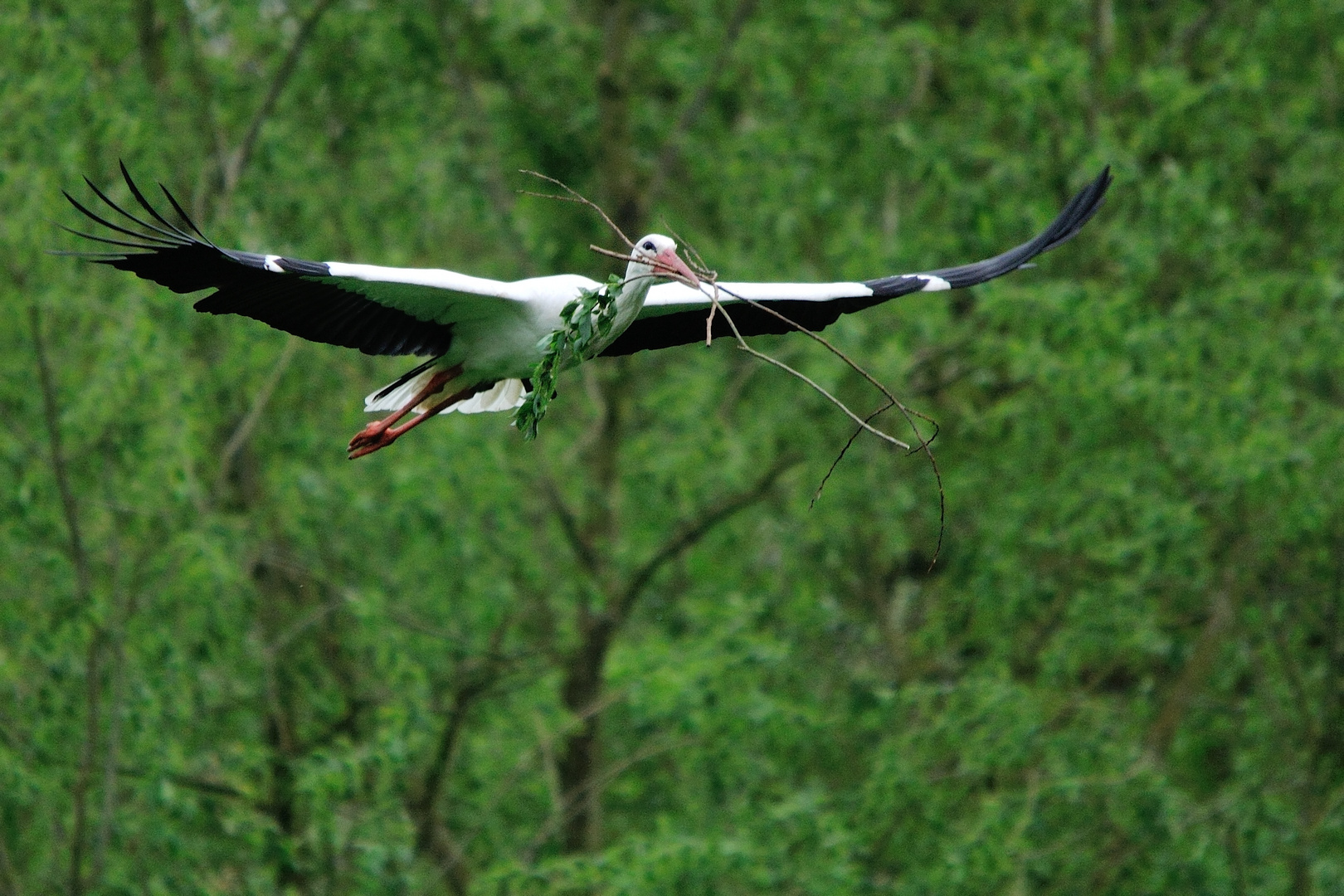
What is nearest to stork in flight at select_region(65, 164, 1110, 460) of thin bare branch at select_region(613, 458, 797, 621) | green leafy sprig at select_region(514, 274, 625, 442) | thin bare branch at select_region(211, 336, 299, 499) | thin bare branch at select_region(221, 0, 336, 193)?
green leafy sprig at select_region(514, 274, 625, 442)

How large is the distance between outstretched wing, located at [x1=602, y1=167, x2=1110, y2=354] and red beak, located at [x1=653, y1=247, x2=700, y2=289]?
51cm

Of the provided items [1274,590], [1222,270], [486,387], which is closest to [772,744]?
[1274,590]

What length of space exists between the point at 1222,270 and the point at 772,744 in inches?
168

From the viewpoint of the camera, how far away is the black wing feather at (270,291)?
19.9ft

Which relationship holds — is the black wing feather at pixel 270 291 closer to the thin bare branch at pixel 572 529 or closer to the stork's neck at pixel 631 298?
the stork's neck at pixel 631 298

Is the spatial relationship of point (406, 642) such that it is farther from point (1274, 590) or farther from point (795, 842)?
point (1274, 590)

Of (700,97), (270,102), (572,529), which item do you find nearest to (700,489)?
(572,529)

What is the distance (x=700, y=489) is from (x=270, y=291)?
6242 mm

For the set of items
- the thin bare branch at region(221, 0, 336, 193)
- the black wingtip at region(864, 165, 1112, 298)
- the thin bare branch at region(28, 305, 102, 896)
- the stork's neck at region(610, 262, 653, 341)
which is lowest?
the thin bare branch at region(28, 305, 102, 896)

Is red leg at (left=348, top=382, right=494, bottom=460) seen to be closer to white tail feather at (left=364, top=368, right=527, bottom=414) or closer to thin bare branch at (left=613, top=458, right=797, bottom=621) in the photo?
white tail feather at (left=364, top=368, right=527, bottom=414)

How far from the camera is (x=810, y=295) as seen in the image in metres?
7.12

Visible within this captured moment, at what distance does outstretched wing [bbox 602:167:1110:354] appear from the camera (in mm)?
6977

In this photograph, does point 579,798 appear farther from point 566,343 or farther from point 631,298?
point 566,343

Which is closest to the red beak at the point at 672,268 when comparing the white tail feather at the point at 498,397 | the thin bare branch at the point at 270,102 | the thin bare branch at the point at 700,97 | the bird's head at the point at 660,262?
the bird's head at the point at 660,262
